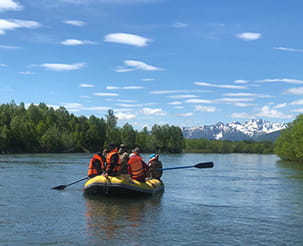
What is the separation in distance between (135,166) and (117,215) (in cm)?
515

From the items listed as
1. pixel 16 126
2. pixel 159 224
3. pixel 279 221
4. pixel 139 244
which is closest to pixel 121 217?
pixel 159 224

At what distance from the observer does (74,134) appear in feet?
438

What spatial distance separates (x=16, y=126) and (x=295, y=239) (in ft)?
345

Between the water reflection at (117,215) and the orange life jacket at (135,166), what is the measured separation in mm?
1287

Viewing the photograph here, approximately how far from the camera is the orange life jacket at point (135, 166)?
21.8m

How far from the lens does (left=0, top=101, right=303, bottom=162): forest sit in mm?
96312

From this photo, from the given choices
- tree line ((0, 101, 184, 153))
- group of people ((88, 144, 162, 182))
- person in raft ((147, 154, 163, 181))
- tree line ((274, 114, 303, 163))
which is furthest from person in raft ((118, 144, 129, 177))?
tree line ((0, 101, 184, 153))

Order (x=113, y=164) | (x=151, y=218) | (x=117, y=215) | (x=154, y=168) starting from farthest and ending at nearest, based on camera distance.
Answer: (x=154, y=168) < (x=113, y=164) < (x=117, y=215) < (x=151, y=218)

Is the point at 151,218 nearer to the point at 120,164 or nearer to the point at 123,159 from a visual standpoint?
the point at 120,164

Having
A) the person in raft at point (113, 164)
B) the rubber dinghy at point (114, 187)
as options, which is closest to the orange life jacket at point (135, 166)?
the rubber dinghy at point (114, 187)

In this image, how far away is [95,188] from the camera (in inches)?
831

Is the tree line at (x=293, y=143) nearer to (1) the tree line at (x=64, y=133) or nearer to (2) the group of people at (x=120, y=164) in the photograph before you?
(1) the tree line at (x=64, y=133)

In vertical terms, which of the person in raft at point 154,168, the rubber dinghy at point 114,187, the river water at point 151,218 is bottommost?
the river water at point 151,218

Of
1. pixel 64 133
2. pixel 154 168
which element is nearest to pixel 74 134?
pixel 64 133
